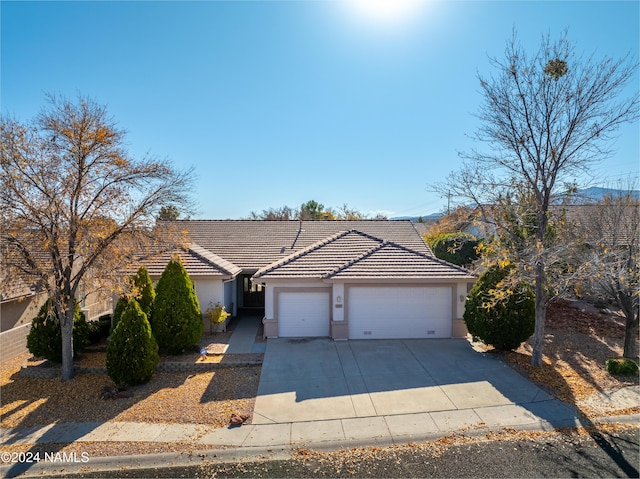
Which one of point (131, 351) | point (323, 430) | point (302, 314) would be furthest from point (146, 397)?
point (302, 314)

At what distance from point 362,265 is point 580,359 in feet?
25.6

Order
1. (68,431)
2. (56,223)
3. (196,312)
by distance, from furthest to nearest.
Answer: (196,312) → (56,223) → (68,431)

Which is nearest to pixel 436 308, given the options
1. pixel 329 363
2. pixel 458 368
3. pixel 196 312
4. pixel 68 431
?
pixel 458 368

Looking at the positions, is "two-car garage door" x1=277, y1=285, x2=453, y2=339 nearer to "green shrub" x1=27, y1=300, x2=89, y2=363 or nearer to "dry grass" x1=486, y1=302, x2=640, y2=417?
"dry grass" x1=486, y1=302, x2=640, y2=417

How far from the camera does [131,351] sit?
9977mm

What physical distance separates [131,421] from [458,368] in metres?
8.94

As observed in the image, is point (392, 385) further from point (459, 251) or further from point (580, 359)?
point (459, 251)

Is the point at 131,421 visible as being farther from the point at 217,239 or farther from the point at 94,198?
the point at 217,239

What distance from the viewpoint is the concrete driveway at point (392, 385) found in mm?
8221

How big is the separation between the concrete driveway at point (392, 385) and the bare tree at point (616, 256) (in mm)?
3553

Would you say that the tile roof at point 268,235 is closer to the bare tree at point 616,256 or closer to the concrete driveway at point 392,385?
the concrete driveway at point 392,385

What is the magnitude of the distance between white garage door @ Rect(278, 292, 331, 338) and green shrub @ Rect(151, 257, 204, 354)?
3.15 m

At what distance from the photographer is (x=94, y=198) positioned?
10.1m

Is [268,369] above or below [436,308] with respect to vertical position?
below
